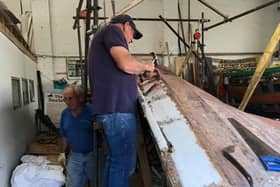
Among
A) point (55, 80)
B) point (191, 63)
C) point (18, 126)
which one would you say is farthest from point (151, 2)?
point (18, 126)

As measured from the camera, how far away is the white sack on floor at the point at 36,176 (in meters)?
3.03

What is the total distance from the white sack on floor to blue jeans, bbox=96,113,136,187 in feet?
4.70

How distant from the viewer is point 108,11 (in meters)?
7.30

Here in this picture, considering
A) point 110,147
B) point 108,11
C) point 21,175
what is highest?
point 108,11

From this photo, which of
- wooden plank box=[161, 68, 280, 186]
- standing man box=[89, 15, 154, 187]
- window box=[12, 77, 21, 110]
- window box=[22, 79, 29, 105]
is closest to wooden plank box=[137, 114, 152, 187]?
standing man box=[89, 15, 154, 187]

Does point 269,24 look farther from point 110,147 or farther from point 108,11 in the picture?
point 110,147

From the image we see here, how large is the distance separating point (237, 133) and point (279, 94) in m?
2.87

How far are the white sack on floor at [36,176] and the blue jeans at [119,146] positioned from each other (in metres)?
1.43

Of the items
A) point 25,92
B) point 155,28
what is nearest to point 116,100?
point 25,92

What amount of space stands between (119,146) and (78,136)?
77 centimetres

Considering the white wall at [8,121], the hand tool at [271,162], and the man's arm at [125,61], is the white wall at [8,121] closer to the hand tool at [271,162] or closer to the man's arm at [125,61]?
the man's arm at [125,61]

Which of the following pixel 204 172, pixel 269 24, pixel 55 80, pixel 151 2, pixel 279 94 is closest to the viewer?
pixel 204 172

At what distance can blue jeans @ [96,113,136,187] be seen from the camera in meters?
1.91

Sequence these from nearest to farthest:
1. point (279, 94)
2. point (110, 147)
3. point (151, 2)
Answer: point (110, 147) → point (279, 94) → point (151, 2)
